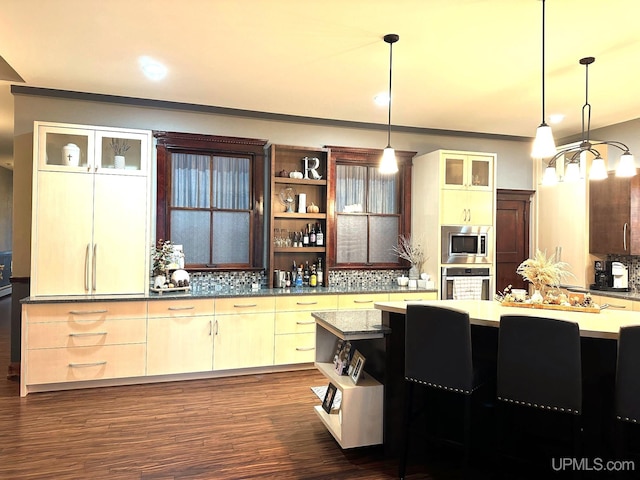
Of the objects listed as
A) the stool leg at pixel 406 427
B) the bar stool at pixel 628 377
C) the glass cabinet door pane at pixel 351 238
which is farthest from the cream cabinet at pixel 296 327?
the bar stool at pixel 628 377

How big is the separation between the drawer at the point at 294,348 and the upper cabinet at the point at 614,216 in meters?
3.51

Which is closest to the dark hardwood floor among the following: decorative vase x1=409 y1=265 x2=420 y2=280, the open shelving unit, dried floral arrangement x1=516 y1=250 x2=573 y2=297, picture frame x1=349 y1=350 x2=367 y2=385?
the open shelving unit

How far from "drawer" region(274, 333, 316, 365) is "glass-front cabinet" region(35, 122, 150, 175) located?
2224 millimetres

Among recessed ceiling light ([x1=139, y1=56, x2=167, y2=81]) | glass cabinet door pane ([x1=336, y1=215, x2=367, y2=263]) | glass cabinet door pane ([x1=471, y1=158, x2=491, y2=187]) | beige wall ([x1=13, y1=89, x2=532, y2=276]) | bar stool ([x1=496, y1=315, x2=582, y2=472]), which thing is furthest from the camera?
glass cabinet door pane ([x1=336, y1=215, x2=367, y2=263])

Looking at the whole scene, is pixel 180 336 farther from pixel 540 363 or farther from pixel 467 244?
pixel 467 244

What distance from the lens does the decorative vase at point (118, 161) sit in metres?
4.19

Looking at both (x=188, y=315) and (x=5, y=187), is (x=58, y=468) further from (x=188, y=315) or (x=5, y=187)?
(x=5, y=187)

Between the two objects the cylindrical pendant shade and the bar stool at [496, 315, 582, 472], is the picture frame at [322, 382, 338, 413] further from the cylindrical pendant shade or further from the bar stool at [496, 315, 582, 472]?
the cylindrical pendant shade

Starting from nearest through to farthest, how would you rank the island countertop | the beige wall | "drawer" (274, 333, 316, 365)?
the island countertop, the beige wall, "drawer" (274, 333, 316, 365)

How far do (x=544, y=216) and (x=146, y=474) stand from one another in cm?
549

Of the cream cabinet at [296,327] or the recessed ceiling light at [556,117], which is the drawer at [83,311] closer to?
the cream cabinet at [296,327]

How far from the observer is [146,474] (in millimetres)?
2592

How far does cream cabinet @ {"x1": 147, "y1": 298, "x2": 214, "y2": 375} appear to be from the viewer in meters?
4.17

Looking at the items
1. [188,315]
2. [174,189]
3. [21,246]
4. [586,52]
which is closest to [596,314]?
[586,52]
